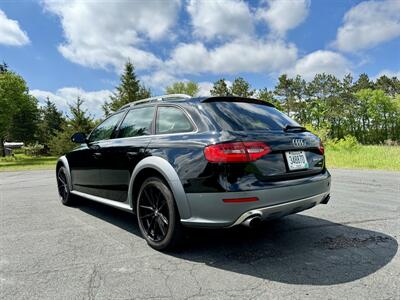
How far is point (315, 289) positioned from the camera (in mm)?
2383

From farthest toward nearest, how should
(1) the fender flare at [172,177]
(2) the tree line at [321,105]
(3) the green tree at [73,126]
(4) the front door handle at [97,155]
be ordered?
(2) the tree line at [321,105] < (3) the green tree at [73,126] < (4) the front door handle at [97,155] < (1) the fender flare at [172,177]

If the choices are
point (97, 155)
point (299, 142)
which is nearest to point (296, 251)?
point (299, 142)

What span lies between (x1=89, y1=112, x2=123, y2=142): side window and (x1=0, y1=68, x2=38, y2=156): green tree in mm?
29819

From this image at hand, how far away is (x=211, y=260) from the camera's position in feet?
9.96

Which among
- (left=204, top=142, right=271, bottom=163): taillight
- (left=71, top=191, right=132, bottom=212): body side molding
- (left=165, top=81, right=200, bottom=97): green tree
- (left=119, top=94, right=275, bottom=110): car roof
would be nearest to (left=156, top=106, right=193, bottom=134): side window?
(left=119, top=94, right=275, bottom=110): car roof

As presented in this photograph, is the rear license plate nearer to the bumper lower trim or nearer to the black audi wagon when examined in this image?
the black audi wagon

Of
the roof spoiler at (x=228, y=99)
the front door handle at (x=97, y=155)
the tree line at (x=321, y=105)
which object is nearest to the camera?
the roof spoiler at (x=228, y=99)

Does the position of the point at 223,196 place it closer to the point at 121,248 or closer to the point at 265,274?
the point at 265,274

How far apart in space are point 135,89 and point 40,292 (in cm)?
3349

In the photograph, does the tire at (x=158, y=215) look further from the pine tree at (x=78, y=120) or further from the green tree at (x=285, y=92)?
the green tree at (x=285, y=92)

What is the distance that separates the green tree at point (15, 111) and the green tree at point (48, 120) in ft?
7.56

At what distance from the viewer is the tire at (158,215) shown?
122 inches

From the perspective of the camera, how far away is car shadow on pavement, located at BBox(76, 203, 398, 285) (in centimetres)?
268

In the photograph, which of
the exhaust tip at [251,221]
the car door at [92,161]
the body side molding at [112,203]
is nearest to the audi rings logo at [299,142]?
the exhaust tip at [251,221]
